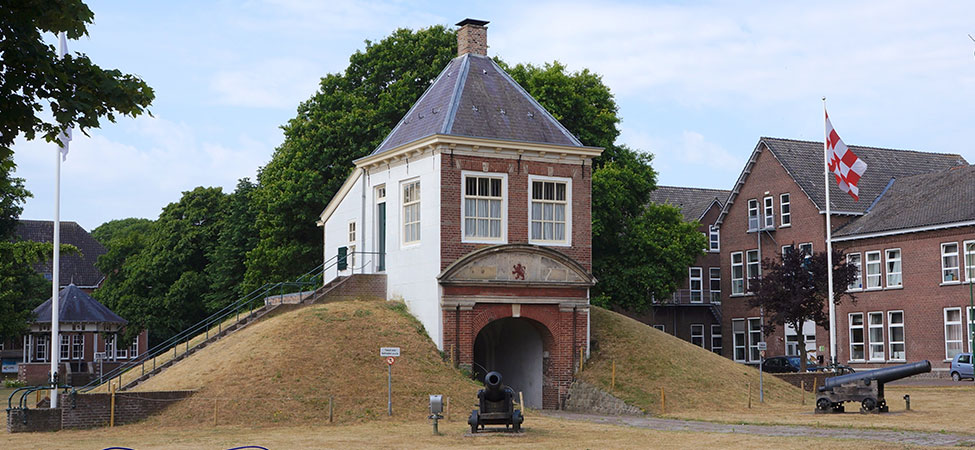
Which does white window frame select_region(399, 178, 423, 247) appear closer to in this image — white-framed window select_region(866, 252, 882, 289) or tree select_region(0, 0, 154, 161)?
tree select_region(0, 0, 154, 161)

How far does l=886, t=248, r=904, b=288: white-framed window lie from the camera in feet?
181

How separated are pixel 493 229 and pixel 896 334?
30353 mm

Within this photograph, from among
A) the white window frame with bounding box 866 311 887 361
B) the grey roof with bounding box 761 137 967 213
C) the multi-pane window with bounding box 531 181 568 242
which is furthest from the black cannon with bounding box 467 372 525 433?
the grey roof with bounding box 761 137 967 213

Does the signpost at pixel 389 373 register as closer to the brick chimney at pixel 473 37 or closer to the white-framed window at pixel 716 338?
the brick chimney at pixel 473 37

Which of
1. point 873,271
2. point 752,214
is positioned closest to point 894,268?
point 873,271

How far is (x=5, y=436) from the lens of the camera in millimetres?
26031

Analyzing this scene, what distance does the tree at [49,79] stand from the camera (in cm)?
1016

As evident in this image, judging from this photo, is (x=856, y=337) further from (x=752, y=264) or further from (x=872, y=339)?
(x=752, y=264)

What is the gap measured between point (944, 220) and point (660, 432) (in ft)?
109

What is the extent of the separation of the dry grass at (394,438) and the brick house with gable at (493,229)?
624 cm

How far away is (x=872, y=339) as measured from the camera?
186ft

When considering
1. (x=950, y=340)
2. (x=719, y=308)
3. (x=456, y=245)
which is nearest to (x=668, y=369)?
(x=456, y=245)

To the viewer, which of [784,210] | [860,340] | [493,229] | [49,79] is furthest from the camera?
[784,210]

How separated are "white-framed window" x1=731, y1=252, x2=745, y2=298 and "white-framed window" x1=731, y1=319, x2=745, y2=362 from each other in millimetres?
1850
